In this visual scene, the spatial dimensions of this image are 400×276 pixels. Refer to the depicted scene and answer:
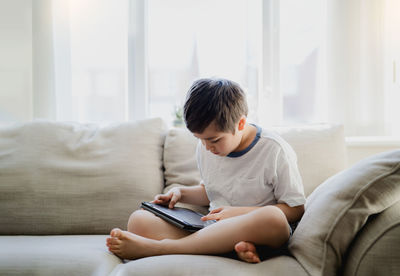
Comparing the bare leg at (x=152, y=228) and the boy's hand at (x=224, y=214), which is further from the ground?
the boy's hand at (x=224, y=214)

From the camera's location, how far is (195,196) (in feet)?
5.00

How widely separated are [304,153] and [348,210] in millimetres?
665

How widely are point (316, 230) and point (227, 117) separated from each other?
454 mm

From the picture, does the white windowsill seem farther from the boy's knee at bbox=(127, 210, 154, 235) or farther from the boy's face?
the boy's knee at bbox=(127, 210, 154, 235)

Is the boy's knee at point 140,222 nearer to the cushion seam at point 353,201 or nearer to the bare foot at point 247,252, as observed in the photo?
the bare foot at point 247,252

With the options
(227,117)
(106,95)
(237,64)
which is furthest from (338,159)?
(106,95)

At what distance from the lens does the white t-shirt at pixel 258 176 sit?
128 cm

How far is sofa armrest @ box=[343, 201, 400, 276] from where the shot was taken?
942 millimetres

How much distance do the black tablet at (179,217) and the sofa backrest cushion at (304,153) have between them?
0.33 m

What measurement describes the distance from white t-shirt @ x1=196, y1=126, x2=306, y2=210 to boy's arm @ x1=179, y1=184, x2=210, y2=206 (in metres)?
0.07

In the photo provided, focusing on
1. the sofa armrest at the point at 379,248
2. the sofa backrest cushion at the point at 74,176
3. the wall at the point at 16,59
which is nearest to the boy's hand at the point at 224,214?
the sofa armrest at the point at 379,248

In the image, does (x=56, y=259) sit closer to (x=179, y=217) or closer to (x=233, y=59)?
(x=179, y=217)

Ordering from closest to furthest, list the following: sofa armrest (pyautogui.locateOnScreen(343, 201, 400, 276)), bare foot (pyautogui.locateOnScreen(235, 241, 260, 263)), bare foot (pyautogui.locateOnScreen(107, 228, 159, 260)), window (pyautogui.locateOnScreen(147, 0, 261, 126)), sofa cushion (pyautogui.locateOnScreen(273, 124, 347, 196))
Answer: sofa armrest (pyautogui.locateOnScreen(343, 201, 400, 276)) < bare foot (pyautogui.locateOnScreen(235, 241, 260, 263)) < bare foot (pyautogui.locateOnScreen(107, 228, 159, 260)) < sofa cushion (pyautogui.locateOnScreen(273, 124, 347, 196)) < window (pyautogui.locateOnScreen(147, 0, 261, 126))

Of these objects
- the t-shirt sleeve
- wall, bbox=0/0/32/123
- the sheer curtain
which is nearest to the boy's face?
the t-shirt sleeve
